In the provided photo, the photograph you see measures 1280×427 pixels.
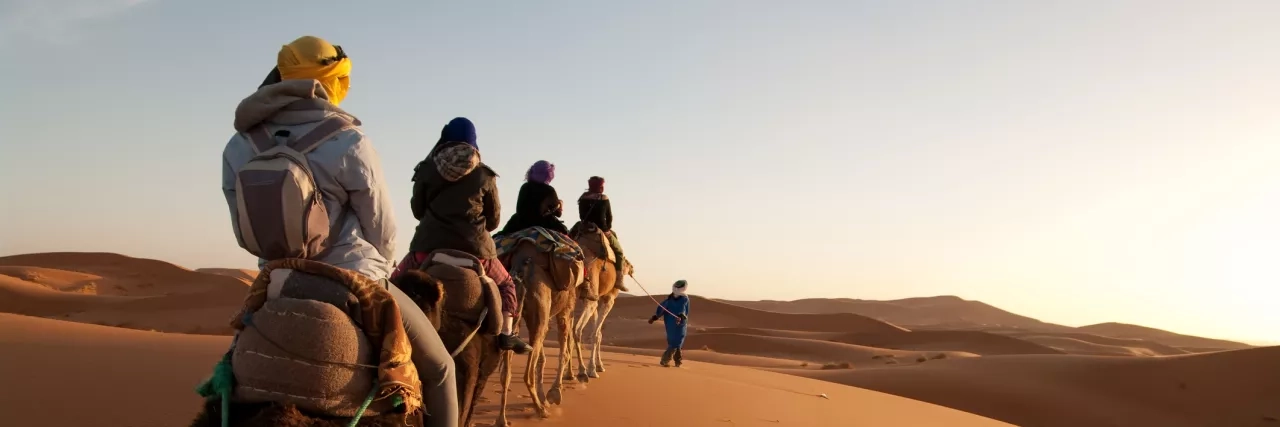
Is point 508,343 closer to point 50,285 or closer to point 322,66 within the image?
point 322,66

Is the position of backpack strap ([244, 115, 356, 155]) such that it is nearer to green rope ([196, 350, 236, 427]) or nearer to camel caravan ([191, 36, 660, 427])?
camel caravan ([191, 36, 660, 427])

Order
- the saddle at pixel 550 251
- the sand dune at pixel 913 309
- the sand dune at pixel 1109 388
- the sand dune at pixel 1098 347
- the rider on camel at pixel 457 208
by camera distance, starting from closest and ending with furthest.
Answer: the rider on camel at pixel 457 208 → the saddle at pixel 550 251 → the sand dune at pixel 1109 388 → the sand dune at pixel 1098 347 → the sand dune at pixel 913 309

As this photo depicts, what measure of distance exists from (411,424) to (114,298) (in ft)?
116

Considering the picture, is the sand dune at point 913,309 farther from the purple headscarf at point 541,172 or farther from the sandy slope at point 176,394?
the purple headscarf at point 541,172

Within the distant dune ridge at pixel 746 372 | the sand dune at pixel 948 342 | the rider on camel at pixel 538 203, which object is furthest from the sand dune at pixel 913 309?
the rider on camel at pixel 538 203

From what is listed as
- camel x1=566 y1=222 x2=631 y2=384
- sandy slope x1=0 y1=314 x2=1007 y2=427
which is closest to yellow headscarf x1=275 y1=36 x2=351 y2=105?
sandy slope x1=0 y1=314 x2=1007 y2=427

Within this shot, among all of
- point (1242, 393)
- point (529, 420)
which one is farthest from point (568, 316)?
point (1242, 393)

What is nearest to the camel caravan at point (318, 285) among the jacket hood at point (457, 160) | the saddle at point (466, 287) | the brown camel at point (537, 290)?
the saddle at point (466, 287)

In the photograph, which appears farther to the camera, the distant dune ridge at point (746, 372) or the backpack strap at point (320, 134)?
the distant dune ridge at point (746, 372)

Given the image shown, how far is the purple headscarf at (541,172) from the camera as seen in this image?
8.24 meters

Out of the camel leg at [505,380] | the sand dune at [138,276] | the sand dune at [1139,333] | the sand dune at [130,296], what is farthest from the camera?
the sand dune at [1139,333]

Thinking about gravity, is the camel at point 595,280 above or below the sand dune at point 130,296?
above


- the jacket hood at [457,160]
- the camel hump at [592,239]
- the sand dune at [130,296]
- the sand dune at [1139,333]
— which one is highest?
the sand dune at [1139,333]

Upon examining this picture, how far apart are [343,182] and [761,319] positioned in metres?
53.4
